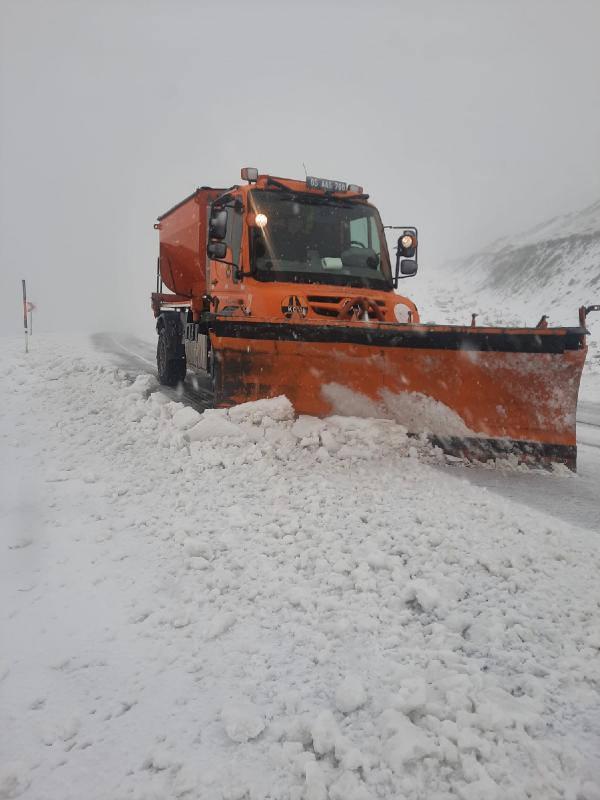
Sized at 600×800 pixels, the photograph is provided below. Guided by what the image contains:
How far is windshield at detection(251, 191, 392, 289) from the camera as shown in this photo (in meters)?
5.74

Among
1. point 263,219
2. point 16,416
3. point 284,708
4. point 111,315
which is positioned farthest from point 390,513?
point 111,315

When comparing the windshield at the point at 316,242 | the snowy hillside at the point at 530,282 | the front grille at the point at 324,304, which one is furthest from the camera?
the snowy hillside at the point at 530,282

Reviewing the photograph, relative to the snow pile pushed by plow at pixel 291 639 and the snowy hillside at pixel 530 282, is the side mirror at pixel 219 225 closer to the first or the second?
the snow pile pushed by plow at pixel 291 639

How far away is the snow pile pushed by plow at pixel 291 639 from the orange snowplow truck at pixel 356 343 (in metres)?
1.00

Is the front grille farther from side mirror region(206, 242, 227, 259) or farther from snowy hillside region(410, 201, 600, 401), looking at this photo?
snowy hillside region(410, 201, 600, 401)

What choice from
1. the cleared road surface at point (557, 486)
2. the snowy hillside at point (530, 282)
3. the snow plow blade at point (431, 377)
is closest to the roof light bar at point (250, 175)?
the snow plow blade at point (431, 377)

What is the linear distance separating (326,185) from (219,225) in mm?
1421

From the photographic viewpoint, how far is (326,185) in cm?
617

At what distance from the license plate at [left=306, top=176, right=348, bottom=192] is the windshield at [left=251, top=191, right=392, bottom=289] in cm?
13

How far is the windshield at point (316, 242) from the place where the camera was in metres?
5.74

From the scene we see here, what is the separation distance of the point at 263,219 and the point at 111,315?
5416 centimetres

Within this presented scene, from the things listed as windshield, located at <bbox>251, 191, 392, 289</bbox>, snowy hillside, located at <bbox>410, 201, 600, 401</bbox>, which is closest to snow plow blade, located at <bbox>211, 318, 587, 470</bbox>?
windshield, located at <bbox>251, 191, 392, 289</bbox>

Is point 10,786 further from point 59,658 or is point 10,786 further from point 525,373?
point 525,373

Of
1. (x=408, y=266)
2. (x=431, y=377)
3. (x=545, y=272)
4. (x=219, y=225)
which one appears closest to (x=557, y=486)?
(x=431, y=377)
